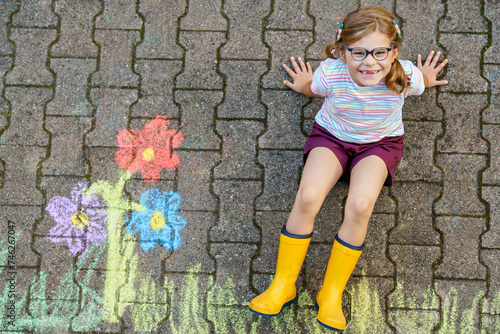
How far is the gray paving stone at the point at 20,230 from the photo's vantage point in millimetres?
2537

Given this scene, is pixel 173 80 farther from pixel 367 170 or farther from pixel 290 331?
pixel 290 331

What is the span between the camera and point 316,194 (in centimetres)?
214

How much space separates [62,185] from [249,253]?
3.93 ft

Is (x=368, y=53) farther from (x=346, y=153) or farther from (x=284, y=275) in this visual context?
(x=284, y=275)

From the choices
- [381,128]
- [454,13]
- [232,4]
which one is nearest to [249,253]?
[381,128]

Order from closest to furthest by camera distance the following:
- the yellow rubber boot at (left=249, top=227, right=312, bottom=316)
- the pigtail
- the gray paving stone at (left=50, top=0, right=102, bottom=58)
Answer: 1. the pigtail
2. the yellow rubber boot at (left=249, top=227, right=312, bottom=316)
3. the gray paving stone at (left=50, top=0, right=102, bottom=58)

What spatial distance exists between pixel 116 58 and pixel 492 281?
2.60 m

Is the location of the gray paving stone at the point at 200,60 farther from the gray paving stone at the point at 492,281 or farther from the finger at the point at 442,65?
the gray paving stone at the point at 492,281

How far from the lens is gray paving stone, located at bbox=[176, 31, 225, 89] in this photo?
2611 mm

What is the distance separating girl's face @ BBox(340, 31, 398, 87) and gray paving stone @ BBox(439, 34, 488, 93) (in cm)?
74

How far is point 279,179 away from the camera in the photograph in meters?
2.54

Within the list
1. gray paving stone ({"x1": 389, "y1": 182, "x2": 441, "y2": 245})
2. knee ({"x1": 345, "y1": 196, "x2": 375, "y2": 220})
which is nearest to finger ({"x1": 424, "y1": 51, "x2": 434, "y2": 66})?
gray paving stone ({"x1": 389, "y1": 182, "x2": 441, "y2": 245})

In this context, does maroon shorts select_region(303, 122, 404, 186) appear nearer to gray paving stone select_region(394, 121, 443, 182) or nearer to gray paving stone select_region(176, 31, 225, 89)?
gray paving stone select_region(394, 121, 443, 182)

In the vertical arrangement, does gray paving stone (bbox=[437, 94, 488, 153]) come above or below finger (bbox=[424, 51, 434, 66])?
below
